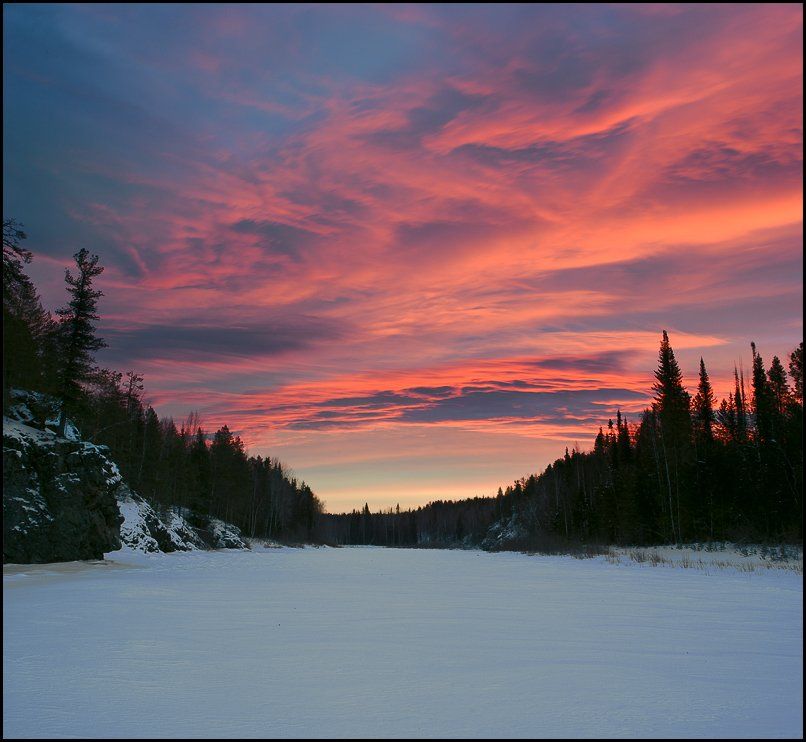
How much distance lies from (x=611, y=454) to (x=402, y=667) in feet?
273

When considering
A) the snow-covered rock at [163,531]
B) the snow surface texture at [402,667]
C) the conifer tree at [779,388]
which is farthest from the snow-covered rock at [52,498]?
the conifer tree at [779,388]

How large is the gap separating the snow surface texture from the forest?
22.6 m

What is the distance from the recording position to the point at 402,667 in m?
7.06

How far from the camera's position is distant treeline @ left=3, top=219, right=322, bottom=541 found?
32.8 metres

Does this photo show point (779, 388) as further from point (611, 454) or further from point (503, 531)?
point (503, 531)

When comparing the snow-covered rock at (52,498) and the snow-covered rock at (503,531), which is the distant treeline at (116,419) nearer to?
the snow-covered rock at (52,498)

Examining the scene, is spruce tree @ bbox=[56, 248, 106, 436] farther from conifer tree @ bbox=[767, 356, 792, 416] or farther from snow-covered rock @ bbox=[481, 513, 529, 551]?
snow-covered rock @ bbox=[481, 513, 529, 551]

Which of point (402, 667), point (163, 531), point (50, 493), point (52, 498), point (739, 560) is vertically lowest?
point (739, 560)

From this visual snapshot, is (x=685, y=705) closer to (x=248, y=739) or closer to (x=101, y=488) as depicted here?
(x=248, y=739)

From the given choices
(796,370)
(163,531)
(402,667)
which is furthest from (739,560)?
(163,531)

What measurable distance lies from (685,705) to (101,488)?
3150 centimetres

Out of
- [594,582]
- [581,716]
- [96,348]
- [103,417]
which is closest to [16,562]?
[96,348]

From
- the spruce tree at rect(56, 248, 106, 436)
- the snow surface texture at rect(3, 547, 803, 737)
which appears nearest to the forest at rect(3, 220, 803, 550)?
the spruce tree at rect(56, 248, 106, 436)

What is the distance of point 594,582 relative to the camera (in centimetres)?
1952
